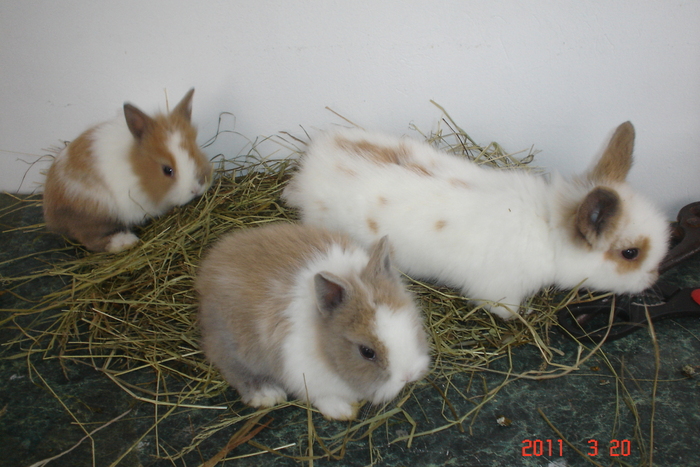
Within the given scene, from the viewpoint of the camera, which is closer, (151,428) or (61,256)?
(151,428)

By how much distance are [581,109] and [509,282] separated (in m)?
1.19

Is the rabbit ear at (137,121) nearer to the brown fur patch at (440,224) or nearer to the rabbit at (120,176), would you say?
the rabbit at (120,176)

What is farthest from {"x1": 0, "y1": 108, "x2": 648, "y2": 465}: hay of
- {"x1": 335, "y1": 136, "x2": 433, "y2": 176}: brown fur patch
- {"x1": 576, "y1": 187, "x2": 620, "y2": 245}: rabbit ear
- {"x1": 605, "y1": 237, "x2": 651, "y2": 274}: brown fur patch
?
{"x1": 335, "y1": 136, "x2": 433, "y2": 176}: brown fur patch

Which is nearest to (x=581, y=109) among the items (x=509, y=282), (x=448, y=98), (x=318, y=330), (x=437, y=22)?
(x=448, y=98)

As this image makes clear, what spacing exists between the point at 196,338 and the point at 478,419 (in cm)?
127

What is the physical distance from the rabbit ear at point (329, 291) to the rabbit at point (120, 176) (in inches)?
51.2

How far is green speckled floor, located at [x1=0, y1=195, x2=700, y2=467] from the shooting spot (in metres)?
1.76

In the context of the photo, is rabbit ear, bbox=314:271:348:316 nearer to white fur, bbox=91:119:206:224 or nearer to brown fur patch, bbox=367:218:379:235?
brown fur patch, bbox=367:218:379:235

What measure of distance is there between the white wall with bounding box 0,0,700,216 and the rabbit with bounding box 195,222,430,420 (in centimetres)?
112

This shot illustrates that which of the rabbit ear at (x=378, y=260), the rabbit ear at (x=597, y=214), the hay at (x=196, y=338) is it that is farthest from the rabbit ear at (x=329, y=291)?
the rabbit ear at (x=597, y=214)

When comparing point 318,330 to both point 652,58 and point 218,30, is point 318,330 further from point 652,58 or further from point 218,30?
point 652,58

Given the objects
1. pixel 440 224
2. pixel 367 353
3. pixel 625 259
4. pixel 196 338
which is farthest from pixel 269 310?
pixel 625 259

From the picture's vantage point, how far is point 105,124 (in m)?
2.64

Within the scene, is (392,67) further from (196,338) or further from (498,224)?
(196,338)
